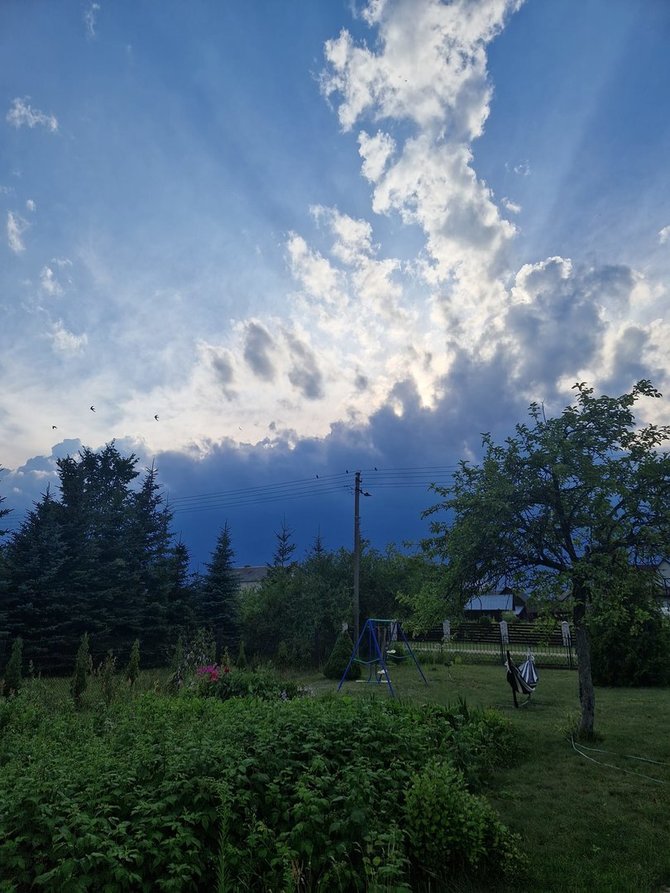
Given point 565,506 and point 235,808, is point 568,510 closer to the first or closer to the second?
point 565,506

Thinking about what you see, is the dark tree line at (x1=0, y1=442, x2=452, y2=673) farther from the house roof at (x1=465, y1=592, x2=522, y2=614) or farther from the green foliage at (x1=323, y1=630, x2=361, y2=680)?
the house roof at (x1=465, y1=592, x2=522, y2=614)

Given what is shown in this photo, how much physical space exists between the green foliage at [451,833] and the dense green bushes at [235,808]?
2 cm

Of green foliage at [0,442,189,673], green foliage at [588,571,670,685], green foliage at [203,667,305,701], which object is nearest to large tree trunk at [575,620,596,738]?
green foliage at [203,667,305,701]

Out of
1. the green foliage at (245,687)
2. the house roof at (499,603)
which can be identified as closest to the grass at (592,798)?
the green foliage at (245,687)

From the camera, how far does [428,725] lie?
22.9 ft

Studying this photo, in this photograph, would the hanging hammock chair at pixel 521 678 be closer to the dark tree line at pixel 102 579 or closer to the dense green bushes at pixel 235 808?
the dense green bushes at pixel 235 808

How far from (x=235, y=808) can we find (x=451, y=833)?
6.29 feet

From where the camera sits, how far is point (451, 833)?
14.9 ft

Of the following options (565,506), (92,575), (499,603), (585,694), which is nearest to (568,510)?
(565,506)

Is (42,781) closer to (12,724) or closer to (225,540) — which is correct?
(12,724)

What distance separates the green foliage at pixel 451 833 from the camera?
450 cm

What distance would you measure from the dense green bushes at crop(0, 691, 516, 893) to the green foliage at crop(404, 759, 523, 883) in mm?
21

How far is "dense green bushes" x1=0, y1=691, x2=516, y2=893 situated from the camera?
12.0 ft

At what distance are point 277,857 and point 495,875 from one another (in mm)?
2201
